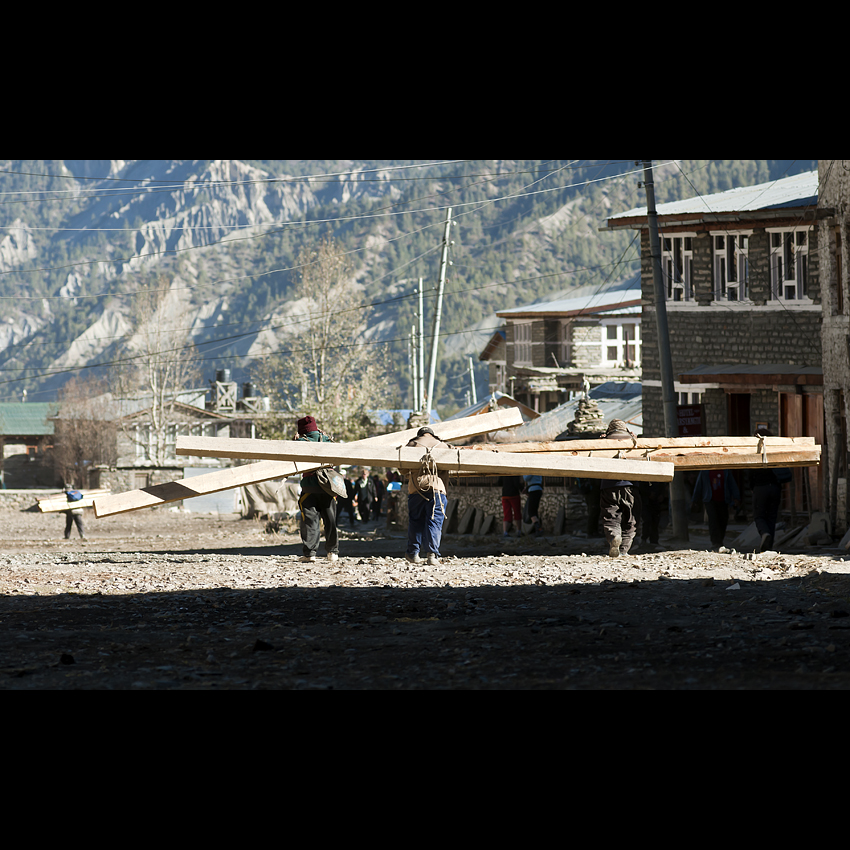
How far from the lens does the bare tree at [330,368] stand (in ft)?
168

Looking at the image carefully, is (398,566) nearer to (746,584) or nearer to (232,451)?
(232,451)

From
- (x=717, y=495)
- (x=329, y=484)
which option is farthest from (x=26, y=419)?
(x=717, y=495)

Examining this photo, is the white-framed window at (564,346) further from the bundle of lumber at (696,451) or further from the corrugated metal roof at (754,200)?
the bundle of lumber at (696,451)

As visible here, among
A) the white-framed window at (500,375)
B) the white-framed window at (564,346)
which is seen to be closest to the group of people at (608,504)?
the white-framed window at (564,346)

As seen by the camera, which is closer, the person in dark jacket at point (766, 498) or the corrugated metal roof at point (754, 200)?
the person in dark jacket at point (766, 498)

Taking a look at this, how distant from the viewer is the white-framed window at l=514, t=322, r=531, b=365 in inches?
2763

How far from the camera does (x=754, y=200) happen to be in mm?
28156

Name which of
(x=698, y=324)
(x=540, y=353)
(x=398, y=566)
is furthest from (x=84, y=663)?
(x=540, y=353)

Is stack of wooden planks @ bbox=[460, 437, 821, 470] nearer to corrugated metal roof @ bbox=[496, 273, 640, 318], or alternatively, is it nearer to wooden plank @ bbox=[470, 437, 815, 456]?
A: wooden plank @ bbox=[470, 437, 815, 456]

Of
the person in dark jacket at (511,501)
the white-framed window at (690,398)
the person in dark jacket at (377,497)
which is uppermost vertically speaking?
the white-framed window at (690,398)

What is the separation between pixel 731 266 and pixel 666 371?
739cm

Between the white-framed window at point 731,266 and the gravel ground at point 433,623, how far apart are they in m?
11.9

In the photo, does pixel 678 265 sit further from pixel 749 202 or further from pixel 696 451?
pixel 696 451
